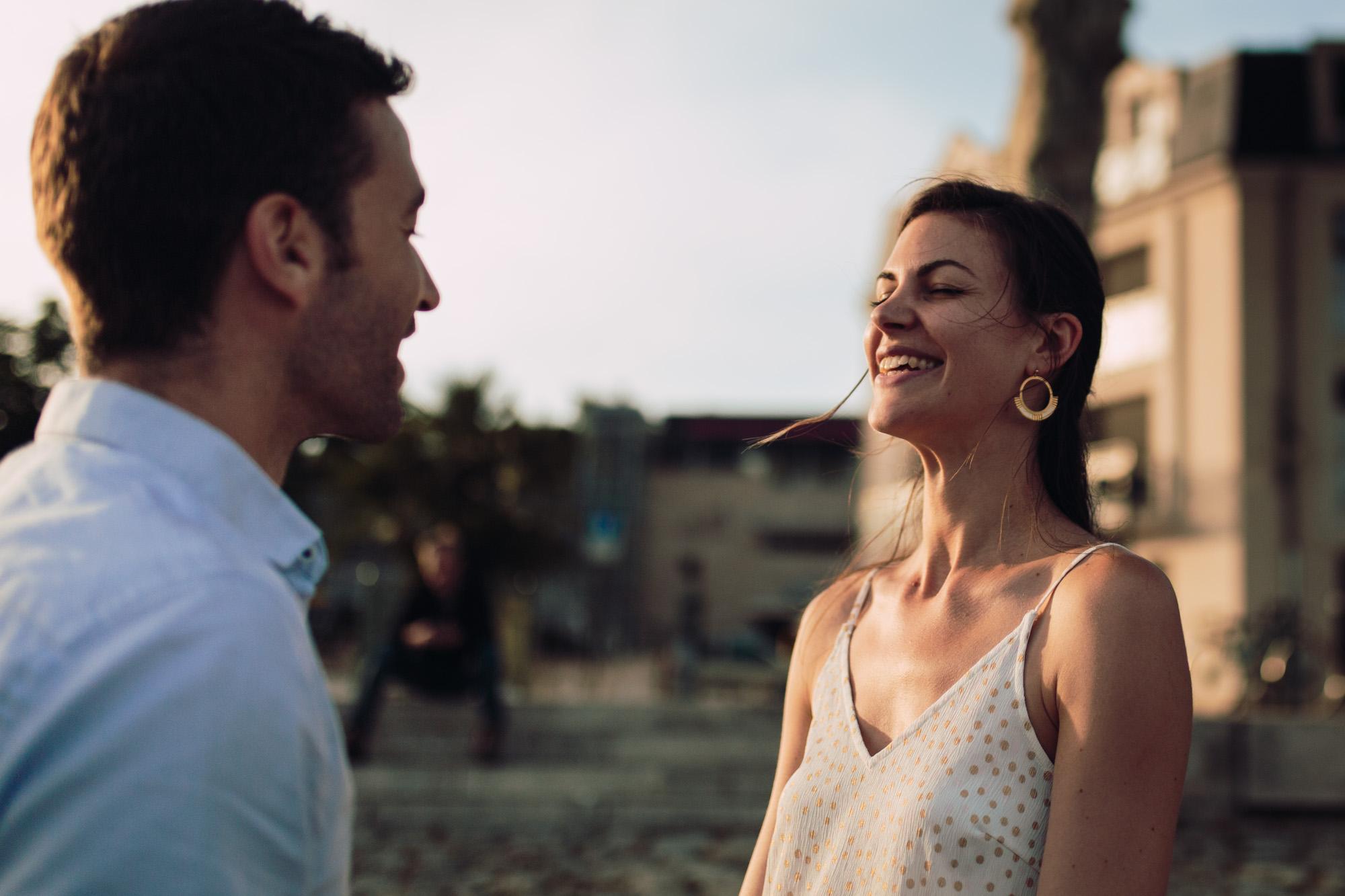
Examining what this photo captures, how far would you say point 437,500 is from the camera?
122 feet

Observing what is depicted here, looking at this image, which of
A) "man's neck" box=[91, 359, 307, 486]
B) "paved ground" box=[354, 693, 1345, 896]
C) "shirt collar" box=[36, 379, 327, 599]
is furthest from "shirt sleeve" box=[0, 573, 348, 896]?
"paved ground" box=[354, 693, 1345, 896]

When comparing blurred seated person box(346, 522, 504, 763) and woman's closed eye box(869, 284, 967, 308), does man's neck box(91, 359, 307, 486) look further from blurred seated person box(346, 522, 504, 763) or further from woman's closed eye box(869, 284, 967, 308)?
blurred seated person box(346, 522, 504, 763)

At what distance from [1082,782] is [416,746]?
8855 mm

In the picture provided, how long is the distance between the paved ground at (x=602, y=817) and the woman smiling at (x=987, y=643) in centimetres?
487

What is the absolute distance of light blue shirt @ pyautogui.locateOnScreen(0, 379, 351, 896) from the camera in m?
0.91

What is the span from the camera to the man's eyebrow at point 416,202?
4.64ft

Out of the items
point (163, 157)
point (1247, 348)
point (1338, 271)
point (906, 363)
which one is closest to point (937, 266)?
point (906, 363)

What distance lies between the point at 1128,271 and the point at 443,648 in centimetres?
1982

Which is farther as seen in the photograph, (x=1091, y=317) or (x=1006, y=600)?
(x=1091, y=317)

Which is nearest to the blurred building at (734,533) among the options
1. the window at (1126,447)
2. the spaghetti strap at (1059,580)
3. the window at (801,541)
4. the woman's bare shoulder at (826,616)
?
the window at (801,541)

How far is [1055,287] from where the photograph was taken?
236 cm

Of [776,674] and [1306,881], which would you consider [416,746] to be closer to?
[776,674]

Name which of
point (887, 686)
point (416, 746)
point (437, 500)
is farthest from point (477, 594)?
point (437, 500)

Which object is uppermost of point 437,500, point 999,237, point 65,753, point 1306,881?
point 999,237
